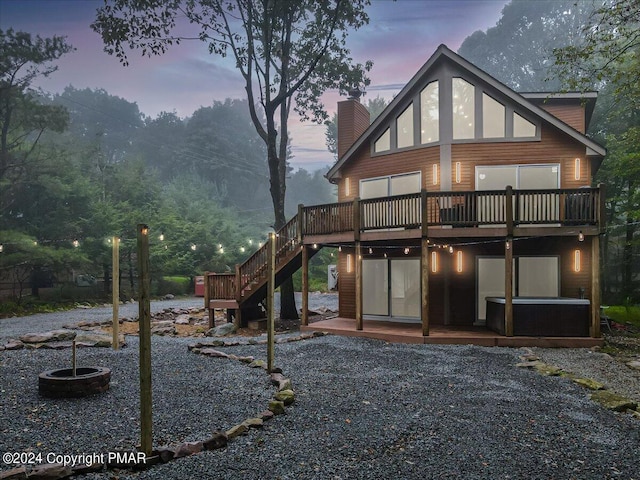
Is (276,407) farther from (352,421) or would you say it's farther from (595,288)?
(595,288)

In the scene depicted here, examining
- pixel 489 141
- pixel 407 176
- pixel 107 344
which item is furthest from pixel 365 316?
pixel 107 344

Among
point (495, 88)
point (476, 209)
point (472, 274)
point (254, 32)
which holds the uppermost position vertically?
point (254, 32)

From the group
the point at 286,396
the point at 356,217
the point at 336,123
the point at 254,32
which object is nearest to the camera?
the point at 286,396

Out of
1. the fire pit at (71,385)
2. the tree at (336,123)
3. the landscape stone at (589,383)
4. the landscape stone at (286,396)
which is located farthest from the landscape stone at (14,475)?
the tree at (336,123)

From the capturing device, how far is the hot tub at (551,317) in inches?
464

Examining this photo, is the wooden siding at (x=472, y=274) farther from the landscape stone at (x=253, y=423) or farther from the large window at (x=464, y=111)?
the landscape stone at (x=253, y=423)

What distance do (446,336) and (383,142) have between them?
25.6ft

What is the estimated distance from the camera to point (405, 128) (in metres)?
15.6

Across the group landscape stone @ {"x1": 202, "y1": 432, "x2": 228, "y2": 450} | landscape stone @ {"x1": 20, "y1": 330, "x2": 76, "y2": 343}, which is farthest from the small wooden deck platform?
landscape stone @ {"x1": 202, "y1": 432, "x2": 228, "y2": 450}

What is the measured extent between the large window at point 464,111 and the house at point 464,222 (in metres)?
0.03

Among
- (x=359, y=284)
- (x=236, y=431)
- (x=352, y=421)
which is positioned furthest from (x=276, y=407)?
(x=359, y=284)

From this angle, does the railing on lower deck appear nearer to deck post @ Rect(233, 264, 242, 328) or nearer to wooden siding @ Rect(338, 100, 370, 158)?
deck post @ Rect(233, 264, 242, 328)

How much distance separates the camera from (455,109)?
14.6 metres

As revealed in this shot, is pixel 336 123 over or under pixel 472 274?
over
